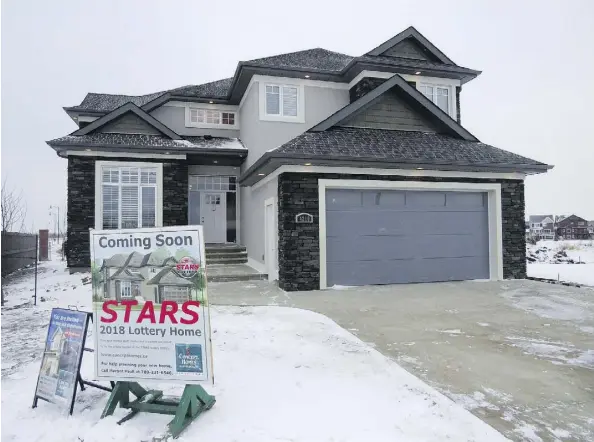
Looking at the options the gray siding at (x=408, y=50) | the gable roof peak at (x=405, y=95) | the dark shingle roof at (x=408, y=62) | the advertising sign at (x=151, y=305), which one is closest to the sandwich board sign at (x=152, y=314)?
the advertising sign at (x=151, y=305)

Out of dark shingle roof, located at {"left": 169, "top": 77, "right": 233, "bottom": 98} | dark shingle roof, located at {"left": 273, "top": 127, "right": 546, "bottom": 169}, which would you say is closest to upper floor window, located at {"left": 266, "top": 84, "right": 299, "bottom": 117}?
dark shingle roof, located at {"left": 169, "top": 77, "right": 233, "bottom": 98}

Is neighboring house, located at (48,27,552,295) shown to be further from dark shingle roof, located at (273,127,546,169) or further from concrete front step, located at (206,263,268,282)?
concrete front step, located at (206,263,268,282)

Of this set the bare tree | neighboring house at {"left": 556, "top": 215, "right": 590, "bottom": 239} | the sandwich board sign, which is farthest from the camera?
neighboring house at {"left": 556, "top": 215, "right": 590, "bottom": 239}

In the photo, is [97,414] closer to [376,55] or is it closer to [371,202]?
[371,202]

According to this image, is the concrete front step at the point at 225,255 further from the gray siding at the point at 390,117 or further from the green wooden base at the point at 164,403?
the green wooden base at the point at 164,403

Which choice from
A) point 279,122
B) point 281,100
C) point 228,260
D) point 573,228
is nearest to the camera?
point 279,122

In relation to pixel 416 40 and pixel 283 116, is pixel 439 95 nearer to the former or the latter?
pixel 416 40

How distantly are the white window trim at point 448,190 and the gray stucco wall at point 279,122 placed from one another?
392cm

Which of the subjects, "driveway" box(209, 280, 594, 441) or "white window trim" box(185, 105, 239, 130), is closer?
"driveway" box(209, 280, 594, 441)

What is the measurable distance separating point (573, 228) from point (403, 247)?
68.9 meters

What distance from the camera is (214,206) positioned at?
1530cm

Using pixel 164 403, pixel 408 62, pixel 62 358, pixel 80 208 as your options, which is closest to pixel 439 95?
pixel 408 62

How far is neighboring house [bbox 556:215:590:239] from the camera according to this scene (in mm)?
57134

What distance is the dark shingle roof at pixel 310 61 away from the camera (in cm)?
1322
